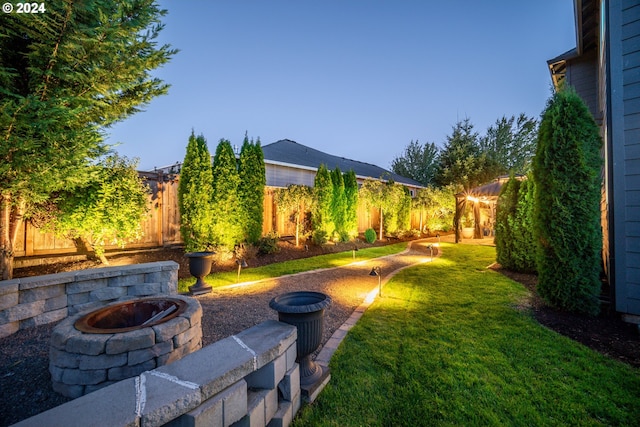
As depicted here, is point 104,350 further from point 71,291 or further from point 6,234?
point 6,234

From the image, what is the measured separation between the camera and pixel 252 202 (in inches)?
328

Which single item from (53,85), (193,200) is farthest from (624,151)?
(193,200)

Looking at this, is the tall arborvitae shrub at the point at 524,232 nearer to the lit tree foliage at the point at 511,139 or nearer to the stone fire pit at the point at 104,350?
the stone fire pit at the point at 104,350

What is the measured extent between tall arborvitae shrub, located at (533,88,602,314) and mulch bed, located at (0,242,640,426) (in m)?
0.36

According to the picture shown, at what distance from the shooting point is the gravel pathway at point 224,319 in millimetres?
2170

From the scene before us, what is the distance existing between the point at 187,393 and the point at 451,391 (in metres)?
2.21

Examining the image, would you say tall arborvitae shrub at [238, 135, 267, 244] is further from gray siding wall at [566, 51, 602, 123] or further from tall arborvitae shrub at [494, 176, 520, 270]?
gray siding wall at [566, 51, 602, 123]

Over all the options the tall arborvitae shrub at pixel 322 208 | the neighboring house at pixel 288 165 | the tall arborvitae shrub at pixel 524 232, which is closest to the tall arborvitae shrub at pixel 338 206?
the tall arborvitae shrub at pixel 322 208

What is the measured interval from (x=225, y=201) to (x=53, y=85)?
417 centimetres

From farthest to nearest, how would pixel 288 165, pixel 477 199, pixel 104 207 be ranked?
pixel 477 199, pixel 288 165, pixel 104 207

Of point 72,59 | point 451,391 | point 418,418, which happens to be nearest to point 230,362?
point 418,418

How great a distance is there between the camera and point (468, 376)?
2.55 m

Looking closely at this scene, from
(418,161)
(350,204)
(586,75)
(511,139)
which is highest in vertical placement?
(511,139)

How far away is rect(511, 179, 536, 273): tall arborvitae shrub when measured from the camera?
665cm
